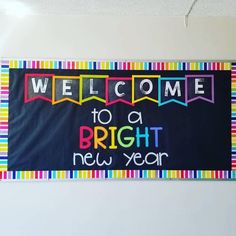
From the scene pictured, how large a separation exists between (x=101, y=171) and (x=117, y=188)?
0.56 feet

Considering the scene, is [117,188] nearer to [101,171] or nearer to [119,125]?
[101,171]

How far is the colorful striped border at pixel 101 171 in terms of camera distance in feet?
7.29

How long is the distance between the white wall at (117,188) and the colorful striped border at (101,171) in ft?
0.16

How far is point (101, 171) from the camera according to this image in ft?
7.36

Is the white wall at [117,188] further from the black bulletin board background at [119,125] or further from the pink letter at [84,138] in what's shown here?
the pink letter at [84,138]
